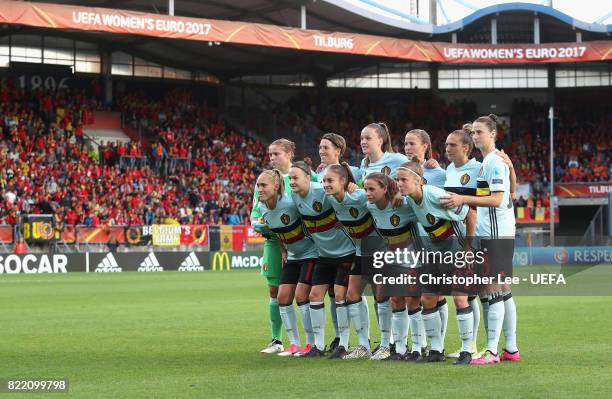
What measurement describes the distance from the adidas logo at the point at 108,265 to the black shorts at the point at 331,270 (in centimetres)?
2304

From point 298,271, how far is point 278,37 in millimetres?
30942

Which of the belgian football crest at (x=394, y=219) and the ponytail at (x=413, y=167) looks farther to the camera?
the belgian football crest at (x=394, y=219)

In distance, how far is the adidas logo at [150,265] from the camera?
33.2 m

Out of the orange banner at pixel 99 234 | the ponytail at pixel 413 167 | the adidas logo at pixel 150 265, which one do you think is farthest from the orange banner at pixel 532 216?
the ponytail at pixel 413 167

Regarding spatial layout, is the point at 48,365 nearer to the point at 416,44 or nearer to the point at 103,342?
the point at 103,342

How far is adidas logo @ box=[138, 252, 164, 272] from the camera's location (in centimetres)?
3316

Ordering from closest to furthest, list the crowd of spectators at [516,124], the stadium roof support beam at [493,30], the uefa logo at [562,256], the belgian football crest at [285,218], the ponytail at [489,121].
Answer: the ponytail at [489,121]
the belgian football crest at [285,218]
the uefa logo at [562,256]
the stadium roof support beam at [493,30]
the crowd of spectators at [516,124]

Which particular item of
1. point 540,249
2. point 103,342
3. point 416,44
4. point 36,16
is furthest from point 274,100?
point 103,342

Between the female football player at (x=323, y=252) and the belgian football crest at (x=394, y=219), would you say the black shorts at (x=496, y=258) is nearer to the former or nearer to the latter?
the belgian football crest at (x=394, y=219)

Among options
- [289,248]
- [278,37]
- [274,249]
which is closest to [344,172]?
[289,248]

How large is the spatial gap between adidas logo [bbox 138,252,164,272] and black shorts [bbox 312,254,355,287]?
2349cm

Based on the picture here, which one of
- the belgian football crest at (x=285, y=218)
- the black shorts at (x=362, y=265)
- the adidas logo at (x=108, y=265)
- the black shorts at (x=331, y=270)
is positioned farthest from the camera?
the adidas logo at (x=108, y=265)

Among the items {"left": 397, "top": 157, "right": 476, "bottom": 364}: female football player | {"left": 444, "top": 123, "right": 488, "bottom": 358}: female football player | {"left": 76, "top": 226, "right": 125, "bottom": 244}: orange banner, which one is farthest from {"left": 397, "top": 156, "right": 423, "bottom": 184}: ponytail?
{"left": 76, "top": 226, "right": 125, "bottom": 244}: orange banner

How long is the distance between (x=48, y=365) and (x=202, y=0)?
113 feet
